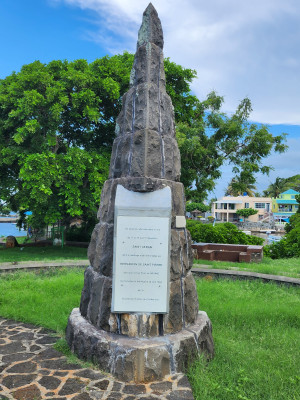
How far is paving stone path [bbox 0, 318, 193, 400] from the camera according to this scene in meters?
3.41

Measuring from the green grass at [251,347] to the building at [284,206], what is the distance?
4427 cm

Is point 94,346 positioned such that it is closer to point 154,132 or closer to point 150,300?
point 150,300

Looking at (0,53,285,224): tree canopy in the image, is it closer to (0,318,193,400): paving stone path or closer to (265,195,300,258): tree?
(265,195,300,258): tree

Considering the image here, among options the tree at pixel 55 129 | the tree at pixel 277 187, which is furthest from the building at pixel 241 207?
the tree at pixel 55 129

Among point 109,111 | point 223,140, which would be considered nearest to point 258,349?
point 109,111

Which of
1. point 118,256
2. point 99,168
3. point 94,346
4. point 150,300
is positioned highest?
point 99,168

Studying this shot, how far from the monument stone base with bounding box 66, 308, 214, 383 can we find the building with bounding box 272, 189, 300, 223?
4751 cm

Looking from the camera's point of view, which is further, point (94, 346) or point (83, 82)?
point (83, 82)

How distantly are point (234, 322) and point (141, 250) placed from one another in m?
2.55

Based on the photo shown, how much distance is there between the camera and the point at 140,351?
12.4ft

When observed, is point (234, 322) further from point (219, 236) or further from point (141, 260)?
point (219, 236)

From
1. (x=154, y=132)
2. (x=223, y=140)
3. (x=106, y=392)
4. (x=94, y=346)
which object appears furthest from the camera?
(x=223, y=140)

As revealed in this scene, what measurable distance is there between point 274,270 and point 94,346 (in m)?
7.16

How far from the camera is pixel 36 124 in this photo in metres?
12.0
